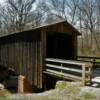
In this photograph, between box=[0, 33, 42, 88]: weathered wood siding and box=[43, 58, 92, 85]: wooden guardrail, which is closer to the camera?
box=[43, 58, 92, 85]: wooden guardrail

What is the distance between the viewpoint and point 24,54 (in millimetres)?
14562

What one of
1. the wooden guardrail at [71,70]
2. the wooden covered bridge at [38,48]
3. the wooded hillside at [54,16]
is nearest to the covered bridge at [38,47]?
the wooden covered bridge at [38,48]

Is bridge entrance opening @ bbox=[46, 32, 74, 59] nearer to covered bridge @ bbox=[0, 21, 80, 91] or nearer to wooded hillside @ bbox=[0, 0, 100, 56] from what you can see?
covered bridge @ bbox=[0, 21, 80, 91]

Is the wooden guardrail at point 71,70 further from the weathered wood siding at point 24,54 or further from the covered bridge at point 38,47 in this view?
the weathered wood siding at point 24,54

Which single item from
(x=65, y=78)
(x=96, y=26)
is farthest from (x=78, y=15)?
(x=65, y=78)

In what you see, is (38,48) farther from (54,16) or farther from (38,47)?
(54,16)

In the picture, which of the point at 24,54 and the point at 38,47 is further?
the point at 24,54

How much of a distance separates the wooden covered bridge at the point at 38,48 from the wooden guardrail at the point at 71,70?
228mm

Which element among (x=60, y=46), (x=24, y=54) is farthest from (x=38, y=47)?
(x=60, y=46)

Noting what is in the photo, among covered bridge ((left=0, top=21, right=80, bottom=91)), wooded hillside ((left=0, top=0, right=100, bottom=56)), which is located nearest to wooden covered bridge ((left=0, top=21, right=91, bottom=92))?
covered bridge ((left=0, top=21, right=80, bottom=91))

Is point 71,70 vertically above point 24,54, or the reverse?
point 24,54

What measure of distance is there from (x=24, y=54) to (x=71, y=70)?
4.72 metres

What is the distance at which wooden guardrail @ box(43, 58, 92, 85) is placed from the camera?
31.7 feet

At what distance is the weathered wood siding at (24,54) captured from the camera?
1323 centimetres
